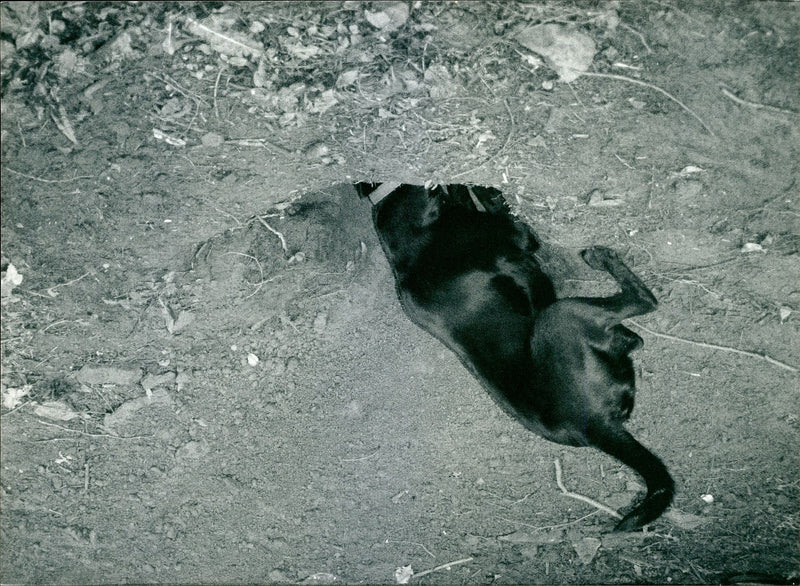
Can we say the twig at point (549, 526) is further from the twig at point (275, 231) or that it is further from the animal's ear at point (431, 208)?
the twig at point (275, 231)

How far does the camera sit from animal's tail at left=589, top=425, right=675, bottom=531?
107 inches

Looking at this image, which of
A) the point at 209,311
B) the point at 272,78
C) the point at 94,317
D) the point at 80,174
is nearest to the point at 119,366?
the point at 94,317

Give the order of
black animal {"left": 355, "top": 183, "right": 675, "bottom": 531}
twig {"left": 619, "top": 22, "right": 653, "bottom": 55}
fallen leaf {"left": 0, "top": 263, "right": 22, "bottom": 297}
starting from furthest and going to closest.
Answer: fallen leaf {"left": 0, "top": 263, "right": 22, "bottom": 297}
black animal {"left": 355, "top": 183, "right": 675, "bottom": 531}
twig {"left": 619, "top": 22, "right": 653, "bottom": 55}

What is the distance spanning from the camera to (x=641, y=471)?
277 cm

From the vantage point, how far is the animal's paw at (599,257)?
3.02 m

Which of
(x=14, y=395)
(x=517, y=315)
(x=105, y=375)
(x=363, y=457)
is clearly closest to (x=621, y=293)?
(x=517, y=315)

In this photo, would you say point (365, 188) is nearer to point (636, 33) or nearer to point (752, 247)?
point (636, 33)

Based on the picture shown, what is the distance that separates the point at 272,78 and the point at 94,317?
1.72 metres

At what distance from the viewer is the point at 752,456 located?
3.25 m

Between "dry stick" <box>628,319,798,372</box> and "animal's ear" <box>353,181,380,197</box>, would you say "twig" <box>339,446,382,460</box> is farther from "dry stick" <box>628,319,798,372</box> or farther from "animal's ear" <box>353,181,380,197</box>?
"dry stick" <box>628,319,798,372</box>

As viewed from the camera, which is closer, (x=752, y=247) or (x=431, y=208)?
(x=752, y=247)

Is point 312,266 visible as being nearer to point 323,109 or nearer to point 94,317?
point 323,109

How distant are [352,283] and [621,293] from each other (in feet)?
5.27

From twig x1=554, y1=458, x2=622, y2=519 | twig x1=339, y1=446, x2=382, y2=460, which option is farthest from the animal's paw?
twig x1=339, y1=446, x2=382, y2=460
